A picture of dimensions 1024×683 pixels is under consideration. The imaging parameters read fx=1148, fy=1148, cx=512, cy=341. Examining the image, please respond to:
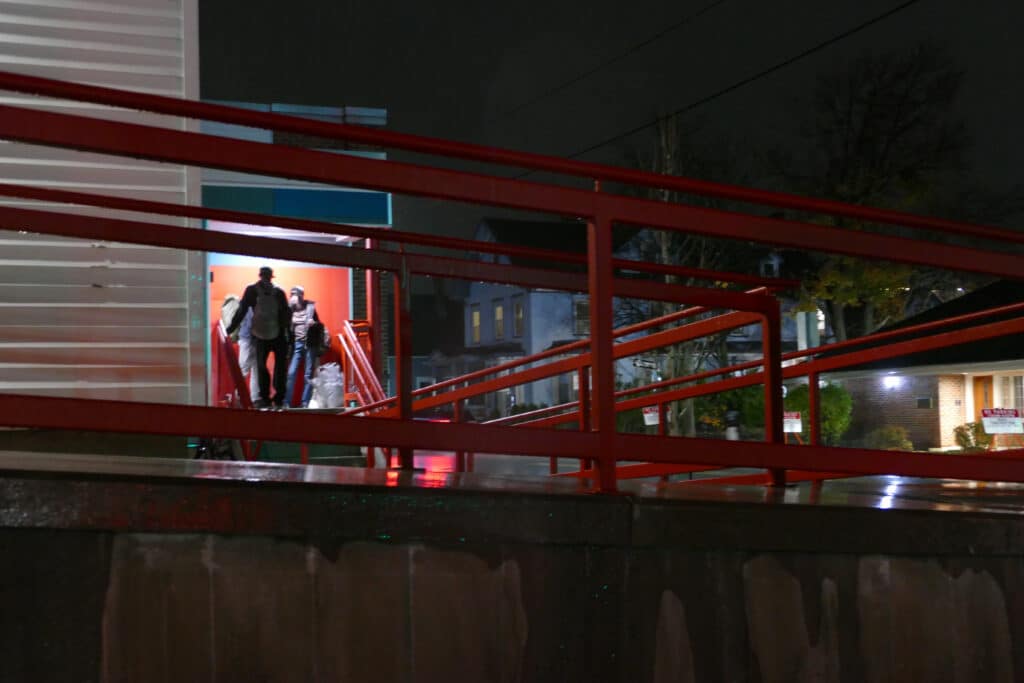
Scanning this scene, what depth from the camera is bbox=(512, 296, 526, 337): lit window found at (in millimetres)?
59531

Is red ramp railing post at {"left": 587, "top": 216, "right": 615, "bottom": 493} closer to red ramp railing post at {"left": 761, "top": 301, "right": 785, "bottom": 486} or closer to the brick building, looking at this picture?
red ramp railing post at {"left": 761, "top": 301, "right": 785, "bottom": 486}

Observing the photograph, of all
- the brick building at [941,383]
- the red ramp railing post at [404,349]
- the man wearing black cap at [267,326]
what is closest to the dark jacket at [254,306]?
the man wearing black cap at [267,326]

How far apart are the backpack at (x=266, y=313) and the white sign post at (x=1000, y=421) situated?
10907 millimetres

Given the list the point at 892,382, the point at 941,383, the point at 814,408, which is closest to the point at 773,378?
the point at 814,408

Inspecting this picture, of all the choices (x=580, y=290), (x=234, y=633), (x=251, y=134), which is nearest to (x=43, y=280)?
(x=580, y=290)

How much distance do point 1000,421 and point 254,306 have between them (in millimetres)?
11746

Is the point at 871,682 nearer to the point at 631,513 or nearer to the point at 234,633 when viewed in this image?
the point at 631,513

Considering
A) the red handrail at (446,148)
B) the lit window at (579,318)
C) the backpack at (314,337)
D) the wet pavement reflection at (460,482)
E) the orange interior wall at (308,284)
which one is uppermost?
the lit window at (579,318)

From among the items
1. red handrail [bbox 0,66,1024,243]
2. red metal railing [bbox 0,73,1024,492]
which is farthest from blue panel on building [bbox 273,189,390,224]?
red handrail [bbox 0,66,1024,243]

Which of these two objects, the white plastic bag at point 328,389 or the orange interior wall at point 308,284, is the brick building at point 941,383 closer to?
the orange interior wall at point 308,284

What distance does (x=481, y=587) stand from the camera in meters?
3.13

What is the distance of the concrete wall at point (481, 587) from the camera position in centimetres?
280

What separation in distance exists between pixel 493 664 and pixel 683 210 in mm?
1505

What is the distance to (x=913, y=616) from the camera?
11.7ft
